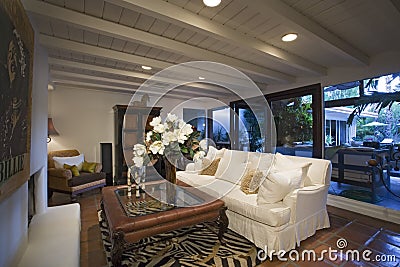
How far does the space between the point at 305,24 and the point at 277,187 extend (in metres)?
1.66

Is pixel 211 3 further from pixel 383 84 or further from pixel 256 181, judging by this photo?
pixel 383 84

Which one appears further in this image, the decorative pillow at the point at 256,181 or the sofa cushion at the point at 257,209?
the decorative pillow at the point at 256,181

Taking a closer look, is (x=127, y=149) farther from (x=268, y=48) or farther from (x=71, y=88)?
(x=268, y=48)

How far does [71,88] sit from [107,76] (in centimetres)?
137

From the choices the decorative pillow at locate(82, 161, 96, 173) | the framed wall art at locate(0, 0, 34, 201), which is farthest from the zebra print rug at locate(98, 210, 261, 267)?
the decorative pillow at locate(82, 161, 96, 173)

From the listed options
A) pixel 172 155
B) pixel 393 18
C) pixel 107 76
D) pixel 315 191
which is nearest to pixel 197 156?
pixel 172 155

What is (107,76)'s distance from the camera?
3.99m

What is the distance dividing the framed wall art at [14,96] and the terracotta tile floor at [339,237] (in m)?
1.25

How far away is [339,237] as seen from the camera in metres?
2.46

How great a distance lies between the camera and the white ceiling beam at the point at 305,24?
1686 millimetres

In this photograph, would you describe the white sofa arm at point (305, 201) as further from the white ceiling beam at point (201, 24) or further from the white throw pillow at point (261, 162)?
the white ceiling beam at point (201, 24)

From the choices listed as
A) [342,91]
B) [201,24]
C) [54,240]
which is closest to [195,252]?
[54,240]

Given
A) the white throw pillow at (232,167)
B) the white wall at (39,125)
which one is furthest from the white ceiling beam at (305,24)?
the white wall at (39,125)

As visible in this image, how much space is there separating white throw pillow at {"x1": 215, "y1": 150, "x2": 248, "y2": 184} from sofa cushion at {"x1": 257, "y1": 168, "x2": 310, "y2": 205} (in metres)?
0.83
